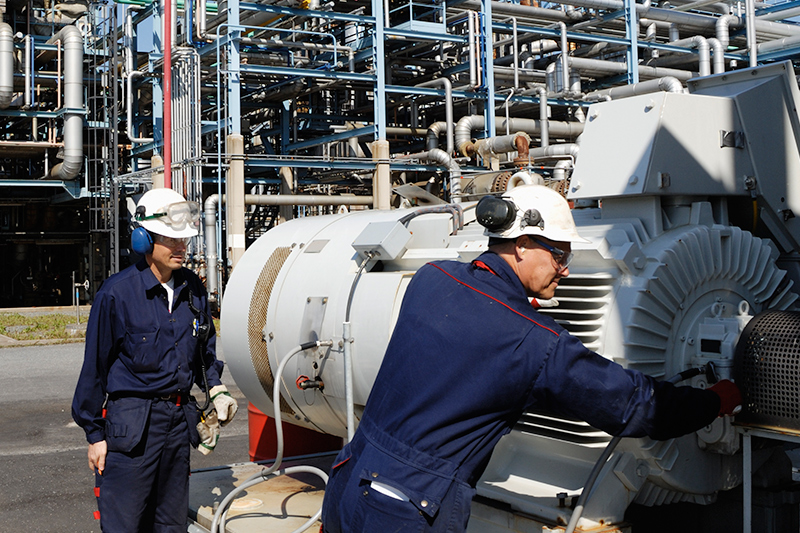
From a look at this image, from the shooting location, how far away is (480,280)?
2.07 meters

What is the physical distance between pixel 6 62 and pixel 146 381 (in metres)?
16.3

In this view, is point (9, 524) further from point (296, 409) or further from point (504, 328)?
point (504, 328)

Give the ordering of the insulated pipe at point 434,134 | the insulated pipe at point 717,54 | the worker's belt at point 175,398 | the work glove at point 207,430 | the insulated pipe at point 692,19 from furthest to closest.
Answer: the insulated pipe at point 692,19
the insulated pipe at point 717,54
the insulated pipe at point 434,134
the work glove at point 207,430
the worker's belt at point 175,398

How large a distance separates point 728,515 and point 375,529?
1699 mm

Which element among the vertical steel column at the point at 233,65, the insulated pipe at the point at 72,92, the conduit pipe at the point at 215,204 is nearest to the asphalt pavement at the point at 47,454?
the conduit pipe at the point at 215,204

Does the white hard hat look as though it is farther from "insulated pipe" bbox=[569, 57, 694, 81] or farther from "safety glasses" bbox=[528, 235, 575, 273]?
"insulated pipe" bbox=[569, 57, 694, 81]

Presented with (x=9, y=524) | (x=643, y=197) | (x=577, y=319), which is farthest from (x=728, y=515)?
(x=9, y=524)

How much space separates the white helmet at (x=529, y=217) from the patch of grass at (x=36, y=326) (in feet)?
41.3

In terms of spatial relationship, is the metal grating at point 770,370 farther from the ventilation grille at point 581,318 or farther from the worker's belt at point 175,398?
the worker's belt at point 175,398

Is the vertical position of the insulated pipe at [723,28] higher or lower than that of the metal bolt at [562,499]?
higher

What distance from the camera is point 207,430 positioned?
3.43m

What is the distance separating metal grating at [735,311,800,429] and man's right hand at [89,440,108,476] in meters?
2.18

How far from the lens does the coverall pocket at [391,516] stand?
197 centimetres

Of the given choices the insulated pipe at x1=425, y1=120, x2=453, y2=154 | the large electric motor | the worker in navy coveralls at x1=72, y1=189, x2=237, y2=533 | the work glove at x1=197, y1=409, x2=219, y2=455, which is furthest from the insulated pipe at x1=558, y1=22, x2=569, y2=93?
the work glove at x1=197, y1=409, x2=219, y2=455
